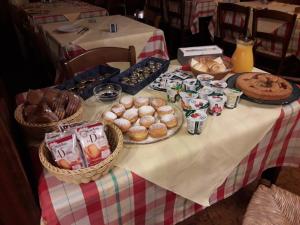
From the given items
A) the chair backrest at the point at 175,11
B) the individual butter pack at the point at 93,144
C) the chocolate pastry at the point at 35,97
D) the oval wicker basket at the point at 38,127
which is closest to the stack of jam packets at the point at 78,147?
the individual butter pack at the point at 93,144

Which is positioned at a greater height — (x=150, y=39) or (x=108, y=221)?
(x=150, y=39)

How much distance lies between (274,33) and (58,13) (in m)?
2.00

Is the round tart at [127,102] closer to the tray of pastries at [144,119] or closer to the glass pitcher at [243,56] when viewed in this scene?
the tray of pastries at [144,119]

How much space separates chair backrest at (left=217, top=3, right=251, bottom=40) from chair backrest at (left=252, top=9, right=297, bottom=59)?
0.10 m

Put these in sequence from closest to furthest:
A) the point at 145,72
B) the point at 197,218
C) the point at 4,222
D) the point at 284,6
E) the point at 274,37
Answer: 1. the point at 4,222
2. the point at 145,72
3. the point at 197,218
4. the point at 274,37
5. the point at 284,6

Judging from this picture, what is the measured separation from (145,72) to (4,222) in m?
0.75

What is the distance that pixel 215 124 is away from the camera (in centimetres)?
82

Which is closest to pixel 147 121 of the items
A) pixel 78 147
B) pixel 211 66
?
pixel 78 147

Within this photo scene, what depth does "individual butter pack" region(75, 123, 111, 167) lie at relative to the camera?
61 centimetres

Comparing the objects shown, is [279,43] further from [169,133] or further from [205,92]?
[169,133]

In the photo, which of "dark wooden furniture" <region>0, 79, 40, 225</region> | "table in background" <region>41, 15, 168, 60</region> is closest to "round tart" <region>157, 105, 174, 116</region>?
"dark wooden furniture" <region>0, 79, 40, 225</region>

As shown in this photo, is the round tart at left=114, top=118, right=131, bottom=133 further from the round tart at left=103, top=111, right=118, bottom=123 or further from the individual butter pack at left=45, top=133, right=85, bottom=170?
the individual butter pack at left=45, top=133, right=85, bottom=170

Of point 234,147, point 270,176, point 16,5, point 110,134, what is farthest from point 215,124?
point 16,5

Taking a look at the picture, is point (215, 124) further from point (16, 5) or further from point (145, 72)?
point (16, 5)
